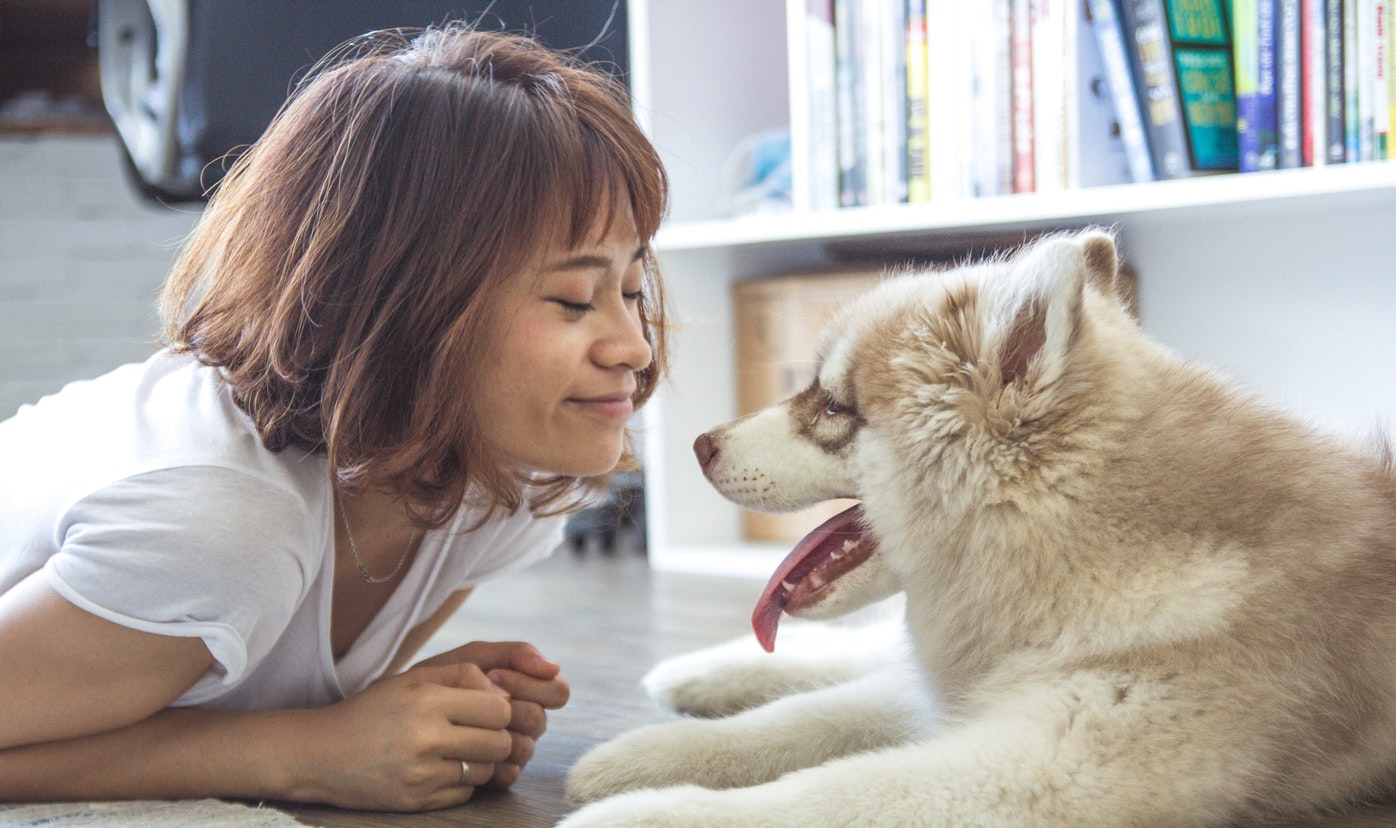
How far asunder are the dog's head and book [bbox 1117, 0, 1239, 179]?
1.00m

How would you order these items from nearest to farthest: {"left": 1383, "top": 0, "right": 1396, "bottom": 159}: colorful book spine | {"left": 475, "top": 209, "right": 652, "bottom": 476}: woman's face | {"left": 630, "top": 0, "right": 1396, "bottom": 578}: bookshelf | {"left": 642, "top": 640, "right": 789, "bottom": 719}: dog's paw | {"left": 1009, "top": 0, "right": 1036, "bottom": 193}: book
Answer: {"left": 475, "top": 209, "right": 652, "bottom": 476}: woman's face < {"left": 642, "top": 640, "right": 789, "bottom": 719}: dog's paw < {"left": 1383, "top": 0, "right": 1396, "bottom": 159}: colorful book spine < {"left": 630, "top": 0, "right": 1396, "bottom": 578}: bookshelf < {"left": 1009, "top": 0, "right": 1036, "bottom": 193}: book

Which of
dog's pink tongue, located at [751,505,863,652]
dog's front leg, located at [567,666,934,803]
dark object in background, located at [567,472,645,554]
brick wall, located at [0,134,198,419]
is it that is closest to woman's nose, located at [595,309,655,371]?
dog's pink tongue, located at [751,505,863,652]

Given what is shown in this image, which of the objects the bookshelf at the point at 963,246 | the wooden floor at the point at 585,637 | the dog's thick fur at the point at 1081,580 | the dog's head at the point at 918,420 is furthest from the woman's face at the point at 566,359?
the bookshelf at the point at 963,246

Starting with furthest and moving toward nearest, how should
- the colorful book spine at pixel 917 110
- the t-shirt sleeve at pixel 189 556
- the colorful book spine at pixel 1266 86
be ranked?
1. the colorful book spine at pixel 917 110
2. the colorful book spine at pixel 1266 86
3. the t-shirt sleeve at pixel 189 556

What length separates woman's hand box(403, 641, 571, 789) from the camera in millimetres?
1125

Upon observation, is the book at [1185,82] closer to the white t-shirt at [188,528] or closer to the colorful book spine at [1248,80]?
the colorful book spine at [1248,80]

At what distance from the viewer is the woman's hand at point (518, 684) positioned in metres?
1.12

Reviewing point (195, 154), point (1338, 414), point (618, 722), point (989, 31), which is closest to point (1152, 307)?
point (1338, 414)

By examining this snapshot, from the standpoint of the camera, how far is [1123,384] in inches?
36.9

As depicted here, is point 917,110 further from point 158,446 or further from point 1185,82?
point 158,446

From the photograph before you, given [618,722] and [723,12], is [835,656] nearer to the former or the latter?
[618,722]

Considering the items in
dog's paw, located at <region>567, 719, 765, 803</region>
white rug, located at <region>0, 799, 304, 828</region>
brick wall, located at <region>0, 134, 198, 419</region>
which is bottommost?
white rug, located at <region>0, 799, 304, 828</region>

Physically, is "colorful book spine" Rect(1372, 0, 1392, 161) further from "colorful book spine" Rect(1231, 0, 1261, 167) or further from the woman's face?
the woman's face

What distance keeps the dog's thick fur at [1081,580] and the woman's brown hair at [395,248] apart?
307 mm
